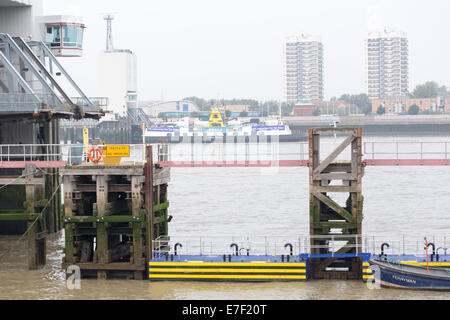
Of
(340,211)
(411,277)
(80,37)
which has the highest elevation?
(80,37)

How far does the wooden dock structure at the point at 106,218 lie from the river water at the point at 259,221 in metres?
0.69

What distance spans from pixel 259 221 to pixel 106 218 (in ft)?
58.0

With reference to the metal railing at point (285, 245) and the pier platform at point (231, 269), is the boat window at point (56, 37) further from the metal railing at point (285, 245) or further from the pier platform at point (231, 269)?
the pier platform at point (231, 269)

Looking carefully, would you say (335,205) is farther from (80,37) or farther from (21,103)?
(80,37)

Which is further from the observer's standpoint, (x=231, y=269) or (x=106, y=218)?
(x=106, y=218)

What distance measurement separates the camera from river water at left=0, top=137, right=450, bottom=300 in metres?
24.2

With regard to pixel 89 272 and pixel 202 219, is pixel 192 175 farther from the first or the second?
pixel 89 272

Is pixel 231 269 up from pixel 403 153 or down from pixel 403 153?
down

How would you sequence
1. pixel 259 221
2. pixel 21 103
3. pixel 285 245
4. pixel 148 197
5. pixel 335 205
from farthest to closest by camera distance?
pixel 259 221, pixel 21 103, pixel 148 197, pixel 285 245, pixel 335 205

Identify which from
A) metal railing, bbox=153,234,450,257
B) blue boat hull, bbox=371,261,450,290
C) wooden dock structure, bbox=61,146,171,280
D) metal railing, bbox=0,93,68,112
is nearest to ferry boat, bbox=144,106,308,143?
metal railing, bbox=153,234,450,257

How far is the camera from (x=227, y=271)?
975 inches

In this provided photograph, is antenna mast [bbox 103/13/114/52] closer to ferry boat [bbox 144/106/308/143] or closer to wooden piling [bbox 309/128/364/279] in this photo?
ferry boat [bbox 144/106/308/143]

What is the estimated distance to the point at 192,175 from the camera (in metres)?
75.7

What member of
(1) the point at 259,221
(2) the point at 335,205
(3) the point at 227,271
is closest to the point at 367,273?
(2) the point at 335,205
